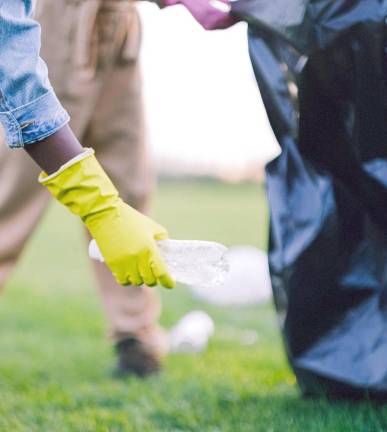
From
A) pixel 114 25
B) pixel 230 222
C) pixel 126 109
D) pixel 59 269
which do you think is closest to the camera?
pixel 114 25

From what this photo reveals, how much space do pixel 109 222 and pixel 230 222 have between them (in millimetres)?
7915

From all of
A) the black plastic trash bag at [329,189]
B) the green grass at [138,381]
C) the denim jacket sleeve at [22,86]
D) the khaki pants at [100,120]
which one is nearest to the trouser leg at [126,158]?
Answer: the khaki pants at [100,120]

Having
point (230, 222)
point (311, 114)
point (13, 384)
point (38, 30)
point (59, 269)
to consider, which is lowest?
point (230, 222)

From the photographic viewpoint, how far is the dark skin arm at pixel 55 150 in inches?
58.6

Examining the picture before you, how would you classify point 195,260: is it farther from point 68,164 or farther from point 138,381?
point 138,381

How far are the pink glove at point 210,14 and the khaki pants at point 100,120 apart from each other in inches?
13.8

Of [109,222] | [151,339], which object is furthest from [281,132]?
[151,339]

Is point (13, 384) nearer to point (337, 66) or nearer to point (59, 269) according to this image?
point (337, 66)

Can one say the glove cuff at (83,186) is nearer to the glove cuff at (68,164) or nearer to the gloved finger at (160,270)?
the glove cuff at (68,164)

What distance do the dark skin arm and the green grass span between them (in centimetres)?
64

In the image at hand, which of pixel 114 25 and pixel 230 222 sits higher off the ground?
pixel 114 25

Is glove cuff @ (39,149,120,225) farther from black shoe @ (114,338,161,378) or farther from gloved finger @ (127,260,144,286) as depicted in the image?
black shoe @ (114,338,161,378)

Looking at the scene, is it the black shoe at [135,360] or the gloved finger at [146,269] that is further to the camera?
the black shoe at [135,360]

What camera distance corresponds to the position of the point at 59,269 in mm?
5172
